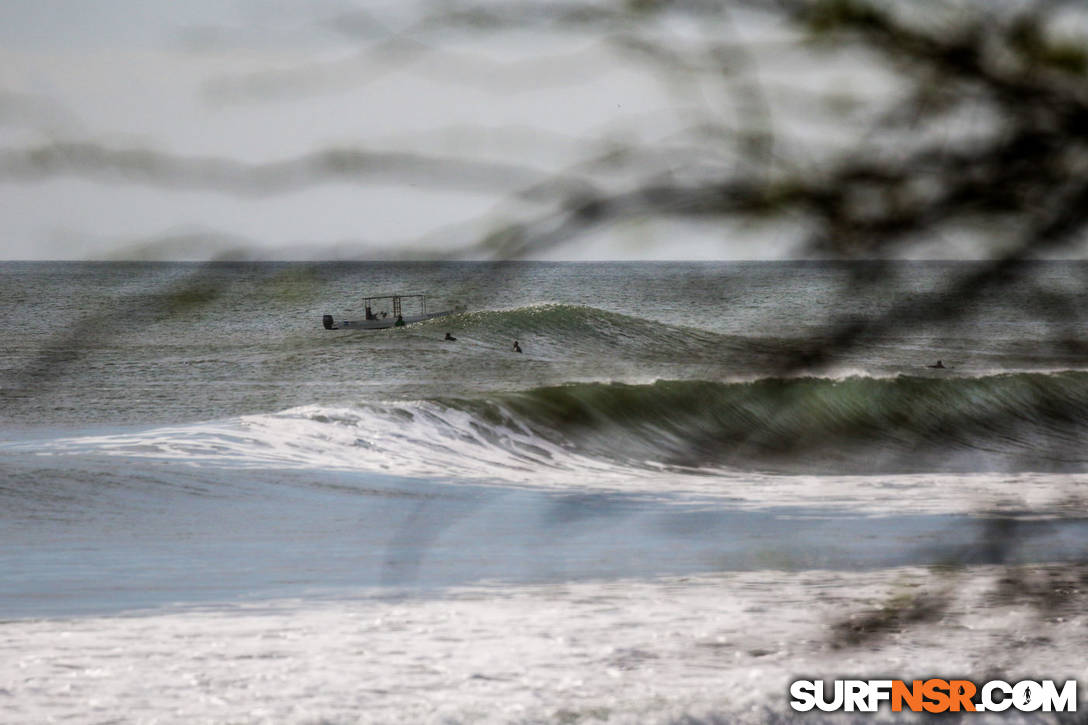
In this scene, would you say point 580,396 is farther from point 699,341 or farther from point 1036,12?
point 1036,12

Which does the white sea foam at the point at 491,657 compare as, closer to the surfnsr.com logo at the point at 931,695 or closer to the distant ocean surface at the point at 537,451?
the surfnsr.com logo at the point at 931,695

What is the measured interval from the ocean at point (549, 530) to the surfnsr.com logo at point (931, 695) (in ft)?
0.27

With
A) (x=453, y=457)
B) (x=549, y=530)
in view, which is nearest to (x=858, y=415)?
(x=453, y=457)

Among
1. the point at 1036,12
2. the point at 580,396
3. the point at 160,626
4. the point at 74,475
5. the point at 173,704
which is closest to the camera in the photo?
the point at 1036,12

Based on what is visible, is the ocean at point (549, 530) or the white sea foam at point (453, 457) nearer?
the ocean at point (549, 530)

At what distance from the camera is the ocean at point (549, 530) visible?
2.89 ft

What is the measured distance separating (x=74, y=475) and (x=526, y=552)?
4.91m

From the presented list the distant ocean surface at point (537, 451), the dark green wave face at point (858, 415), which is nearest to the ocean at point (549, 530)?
the distant ocean surface at point (537, 451)

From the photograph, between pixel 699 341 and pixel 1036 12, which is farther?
pixel 699 341

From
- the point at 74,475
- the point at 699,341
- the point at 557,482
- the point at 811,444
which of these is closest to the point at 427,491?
the point at 557,482

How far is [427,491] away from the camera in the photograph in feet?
32.5

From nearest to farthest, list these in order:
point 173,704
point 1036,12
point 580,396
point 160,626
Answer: point 1036,12 → point 173,704 → point 160,626 → point 580,396

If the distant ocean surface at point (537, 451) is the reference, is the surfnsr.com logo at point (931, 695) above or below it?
below

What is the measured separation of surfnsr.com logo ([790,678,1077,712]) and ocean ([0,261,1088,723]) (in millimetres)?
81
